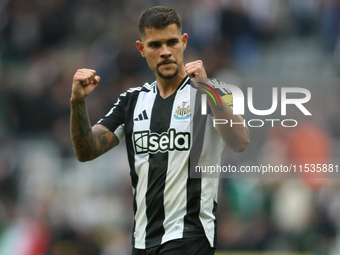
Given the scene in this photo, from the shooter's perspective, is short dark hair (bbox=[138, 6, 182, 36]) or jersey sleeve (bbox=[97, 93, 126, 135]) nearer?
short dark hair (bbox=[138, 6, 182, 36])

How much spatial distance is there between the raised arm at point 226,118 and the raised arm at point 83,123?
74 centimetres

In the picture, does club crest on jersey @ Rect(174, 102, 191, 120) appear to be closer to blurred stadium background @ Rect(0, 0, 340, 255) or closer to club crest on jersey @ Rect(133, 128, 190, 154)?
club crest on jersey @ Rect(133, 128, 190, 154)

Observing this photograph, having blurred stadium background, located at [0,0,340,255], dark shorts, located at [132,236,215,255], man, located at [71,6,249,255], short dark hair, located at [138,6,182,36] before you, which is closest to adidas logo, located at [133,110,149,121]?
man, located at [71,6,249,255]

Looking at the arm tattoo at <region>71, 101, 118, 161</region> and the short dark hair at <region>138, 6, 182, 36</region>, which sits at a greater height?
the short dark hair at <region>138, 6, 182, 36</region>

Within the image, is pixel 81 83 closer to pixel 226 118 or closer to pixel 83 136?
pixel 83 136

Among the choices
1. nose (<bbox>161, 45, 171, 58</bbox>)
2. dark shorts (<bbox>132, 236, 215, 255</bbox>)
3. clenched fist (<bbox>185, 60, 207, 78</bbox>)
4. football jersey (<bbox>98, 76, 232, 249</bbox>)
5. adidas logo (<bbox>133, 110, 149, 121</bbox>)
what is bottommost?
dark shorts (<bbox>132, 236, 215, 255</bbox>)

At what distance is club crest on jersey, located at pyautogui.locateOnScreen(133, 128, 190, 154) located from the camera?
3168 millimetres

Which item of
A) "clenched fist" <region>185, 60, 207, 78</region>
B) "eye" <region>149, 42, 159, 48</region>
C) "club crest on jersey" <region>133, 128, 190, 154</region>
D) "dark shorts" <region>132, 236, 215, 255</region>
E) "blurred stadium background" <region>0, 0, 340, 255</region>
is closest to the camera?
"clenched fist" <region>185, 60, 207, 78</region>

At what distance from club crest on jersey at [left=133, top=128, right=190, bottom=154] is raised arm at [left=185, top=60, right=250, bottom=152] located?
0.86 ft

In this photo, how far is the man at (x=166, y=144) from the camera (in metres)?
3.07

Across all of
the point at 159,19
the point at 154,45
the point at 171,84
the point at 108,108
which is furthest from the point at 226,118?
the point at 108,108

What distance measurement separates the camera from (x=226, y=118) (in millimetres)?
2971

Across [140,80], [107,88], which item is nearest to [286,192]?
[140,80]

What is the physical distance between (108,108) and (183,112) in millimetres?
5051
